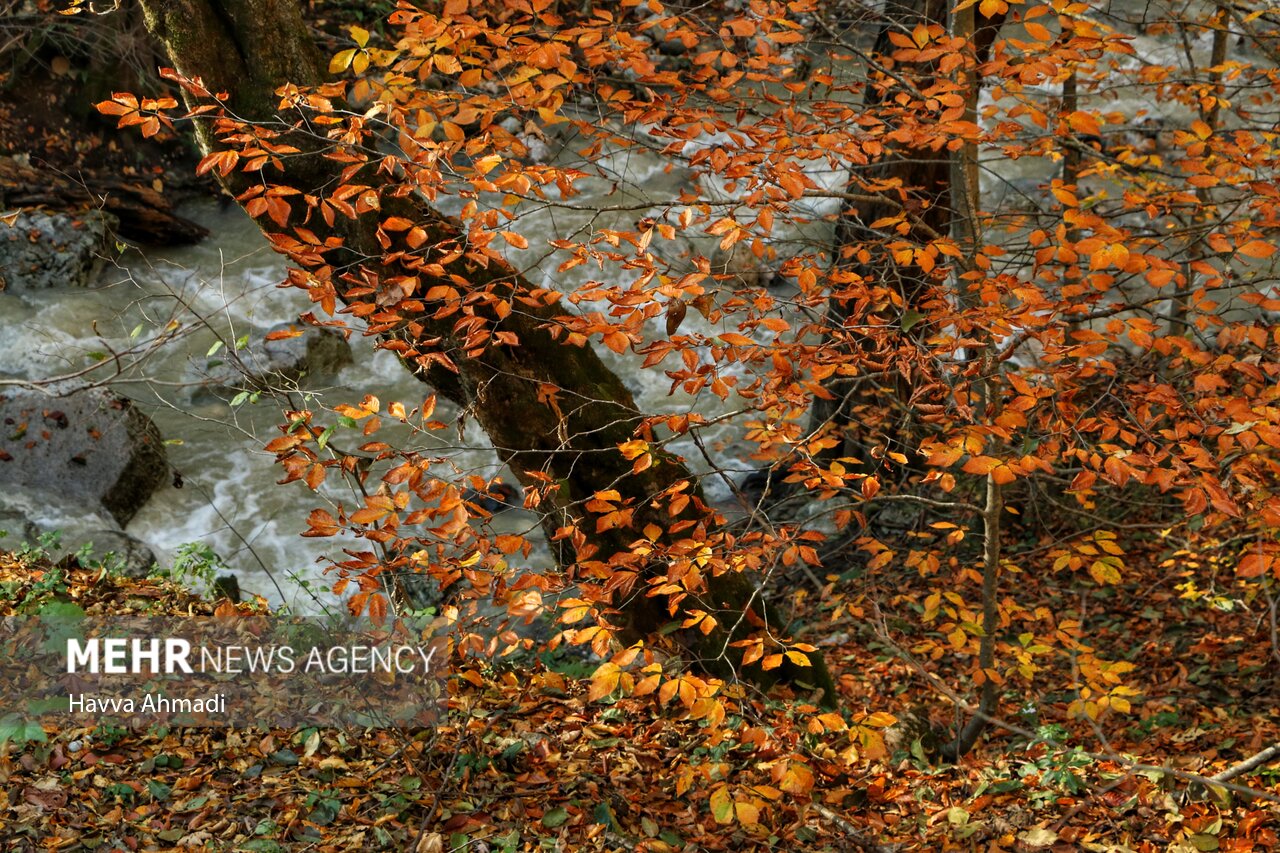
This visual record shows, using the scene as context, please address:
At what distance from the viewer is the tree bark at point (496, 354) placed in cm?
392

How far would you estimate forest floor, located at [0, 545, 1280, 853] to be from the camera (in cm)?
341

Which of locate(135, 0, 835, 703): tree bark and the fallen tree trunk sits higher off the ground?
locate(135, 0, 835, 703): tree bark

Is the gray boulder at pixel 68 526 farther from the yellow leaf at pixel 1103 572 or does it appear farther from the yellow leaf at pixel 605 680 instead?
the yellow leaf at pixel 1103 572

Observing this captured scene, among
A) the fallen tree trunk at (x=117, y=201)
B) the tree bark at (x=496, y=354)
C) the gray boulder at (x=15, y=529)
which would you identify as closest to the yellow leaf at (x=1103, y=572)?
the tree bark at (x=496, y=354)

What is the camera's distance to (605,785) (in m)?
3.88

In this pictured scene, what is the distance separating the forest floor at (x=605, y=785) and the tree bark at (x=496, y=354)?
0.51 metres

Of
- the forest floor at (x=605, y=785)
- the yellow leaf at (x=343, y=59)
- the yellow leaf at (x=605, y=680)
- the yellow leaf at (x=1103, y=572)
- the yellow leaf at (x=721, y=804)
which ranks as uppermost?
the yellow leaf at (x=343, y=59)

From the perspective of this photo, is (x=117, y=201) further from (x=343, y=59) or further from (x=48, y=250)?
(x=343, y=59)

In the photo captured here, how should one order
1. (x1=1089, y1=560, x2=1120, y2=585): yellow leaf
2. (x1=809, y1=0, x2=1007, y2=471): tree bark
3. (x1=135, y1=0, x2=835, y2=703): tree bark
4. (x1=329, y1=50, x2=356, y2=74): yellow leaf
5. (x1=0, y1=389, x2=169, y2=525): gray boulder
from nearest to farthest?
(x1=329, y1=50, x2=356, y2=74): yellow leaf < (x1=135, y1=0, x2=835, y2=703): tree bark < (x1=1089, y1=560, x2=1120, y2=585): yellow leaf < (x1=809, y1=0, x2=1007, y2=471): tree bark < (x1=0, y1=389, x2=169, y2=525): gray boulder

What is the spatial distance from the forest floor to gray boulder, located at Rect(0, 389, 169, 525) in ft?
12.4

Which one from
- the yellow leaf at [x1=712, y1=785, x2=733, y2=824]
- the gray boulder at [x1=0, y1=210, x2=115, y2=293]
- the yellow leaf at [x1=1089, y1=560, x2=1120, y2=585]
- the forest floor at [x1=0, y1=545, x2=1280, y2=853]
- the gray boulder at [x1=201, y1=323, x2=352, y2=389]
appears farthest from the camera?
the gray boulder at [x1=0, y1=210, x2=115, y2=293]

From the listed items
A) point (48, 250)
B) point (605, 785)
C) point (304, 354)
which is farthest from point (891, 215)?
point (48, 250)

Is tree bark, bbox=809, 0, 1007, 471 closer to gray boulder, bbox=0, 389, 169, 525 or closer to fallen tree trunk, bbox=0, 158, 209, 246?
gray boulder, bbox=0, 389, 169, 525

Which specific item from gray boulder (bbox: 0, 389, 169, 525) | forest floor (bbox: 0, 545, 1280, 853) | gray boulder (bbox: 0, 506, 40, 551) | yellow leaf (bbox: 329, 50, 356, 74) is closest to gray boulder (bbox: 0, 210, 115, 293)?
gray boulder (bbox: 0, 389, 169, 525)
